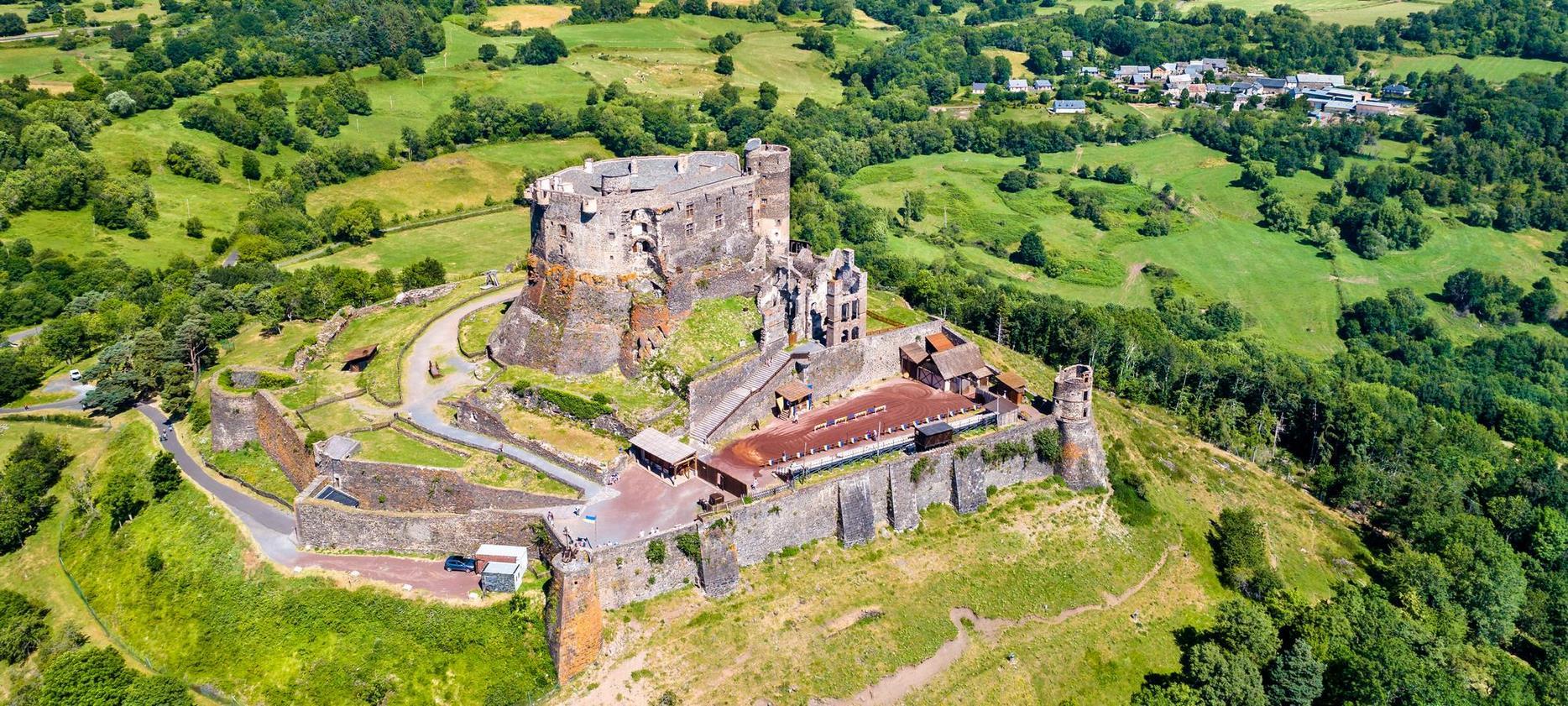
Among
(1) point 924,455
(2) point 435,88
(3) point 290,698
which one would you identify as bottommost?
(3) point 290,698

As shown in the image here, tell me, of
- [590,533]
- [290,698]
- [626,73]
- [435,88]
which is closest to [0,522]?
[290,698]

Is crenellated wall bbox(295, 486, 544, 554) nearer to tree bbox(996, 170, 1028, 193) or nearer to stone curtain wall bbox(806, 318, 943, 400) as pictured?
stone curtain wall bbox(806, 318, 943, 400)

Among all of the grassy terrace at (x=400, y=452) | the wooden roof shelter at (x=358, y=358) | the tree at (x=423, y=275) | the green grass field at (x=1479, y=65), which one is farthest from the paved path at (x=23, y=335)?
the green grass field at (x=1479, y=65)

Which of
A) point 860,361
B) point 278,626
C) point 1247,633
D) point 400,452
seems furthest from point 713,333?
point 1247,633

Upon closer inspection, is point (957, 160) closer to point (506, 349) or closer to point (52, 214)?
point (506, 349)

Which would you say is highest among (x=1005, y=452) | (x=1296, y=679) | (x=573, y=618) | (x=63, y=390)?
(x=1005, y=452)

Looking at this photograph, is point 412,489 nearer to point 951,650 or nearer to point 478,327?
point 478,327
